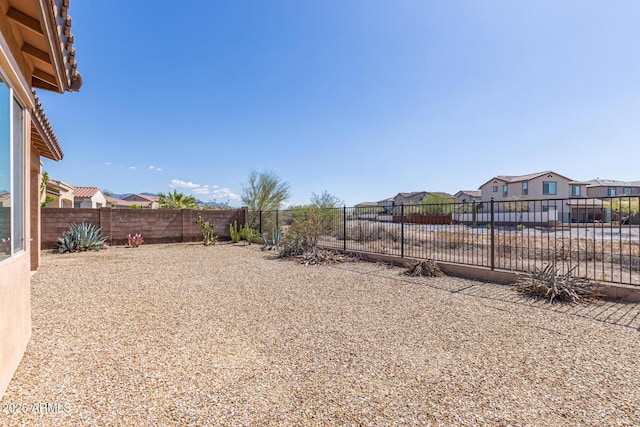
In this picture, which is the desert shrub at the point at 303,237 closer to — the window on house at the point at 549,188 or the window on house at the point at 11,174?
the window on house at the point at 11,174

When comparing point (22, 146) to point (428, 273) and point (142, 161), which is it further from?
point (142, 161)

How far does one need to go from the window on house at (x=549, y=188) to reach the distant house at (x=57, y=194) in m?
44.7

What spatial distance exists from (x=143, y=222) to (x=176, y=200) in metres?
3.76

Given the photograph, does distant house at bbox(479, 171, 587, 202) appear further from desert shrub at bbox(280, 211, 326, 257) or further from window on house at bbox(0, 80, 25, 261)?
window on house at bbox(0, 80, 25, 261)

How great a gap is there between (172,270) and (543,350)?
760cm

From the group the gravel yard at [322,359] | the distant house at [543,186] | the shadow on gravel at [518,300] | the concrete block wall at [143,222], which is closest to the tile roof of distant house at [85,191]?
the concrete block wall at [143,222]

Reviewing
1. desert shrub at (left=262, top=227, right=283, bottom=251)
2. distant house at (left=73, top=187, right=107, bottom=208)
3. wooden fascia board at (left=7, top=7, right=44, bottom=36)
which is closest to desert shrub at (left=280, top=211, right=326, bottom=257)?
desert shrub at (left=262, top=227, right=283, bottom=251)

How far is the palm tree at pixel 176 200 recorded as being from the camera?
54.4ft

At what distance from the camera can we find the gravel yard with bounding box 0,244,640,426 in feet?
6.89

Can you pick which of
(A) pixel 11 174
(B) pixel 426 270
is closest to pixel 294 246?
(B) pixel 426 270

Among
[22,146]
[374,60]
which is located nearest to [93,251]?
[22,146]

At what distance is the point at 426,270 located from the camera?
688cm

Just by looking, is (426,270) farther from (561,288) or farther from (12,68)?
(12,68)

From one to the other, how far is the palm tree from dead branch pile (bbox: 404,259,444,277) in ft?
45.3
